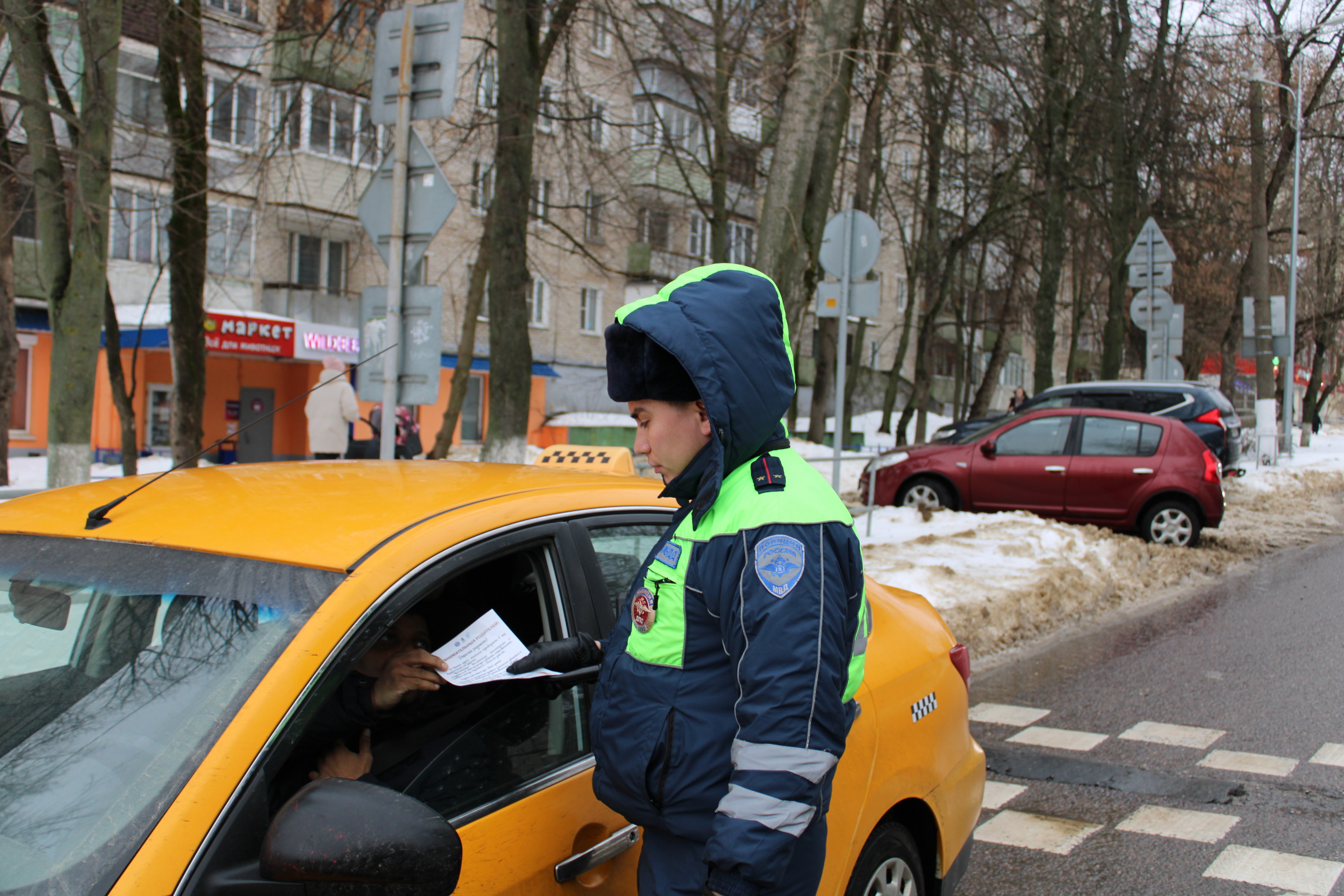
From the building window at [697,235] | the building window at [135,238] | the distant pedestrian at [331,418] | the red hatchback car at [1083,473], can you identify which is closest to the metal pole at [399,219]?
the distant pedestrian at [331,418]

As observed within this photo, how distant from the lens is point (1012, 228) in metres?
27.4

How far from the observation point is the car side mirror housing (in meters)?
1.52

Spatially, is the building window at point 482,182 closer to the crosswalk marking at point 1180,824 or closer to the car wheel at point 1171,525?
the car wheel at point 1171,525

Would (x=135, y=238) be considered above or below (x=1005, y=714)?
above

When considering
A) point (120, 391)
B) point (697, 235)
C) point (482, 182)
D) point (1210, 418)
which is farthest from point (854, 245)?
point (697, 235)

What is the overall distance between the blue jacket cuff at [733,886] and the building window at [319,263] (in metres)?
26.5

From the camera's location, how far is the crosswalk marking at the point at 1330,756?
4895 mm

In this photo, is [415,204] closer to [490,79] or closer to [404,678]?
[404,678]

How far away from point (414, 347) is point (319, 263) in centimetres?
2190

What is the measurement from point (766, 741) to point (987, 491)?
439 inches

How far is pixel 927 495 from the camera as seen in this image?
12773 millimetres

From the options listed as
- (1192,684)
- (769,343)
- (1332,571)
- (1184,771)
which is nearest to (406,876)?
(769,343)

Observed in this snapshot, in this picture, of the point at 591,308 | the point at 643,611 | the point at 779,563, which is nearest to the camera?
the point at 779,563

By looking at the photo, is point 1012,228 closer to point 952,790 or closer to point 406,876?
point 952,790
